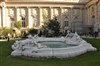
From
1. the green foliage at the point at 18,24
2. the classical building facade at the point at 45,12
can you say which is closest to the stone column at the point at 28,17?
the classical building facade at the point at 45,12

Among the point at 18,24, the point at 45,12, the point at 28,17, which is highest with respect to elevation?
the point at 45,12

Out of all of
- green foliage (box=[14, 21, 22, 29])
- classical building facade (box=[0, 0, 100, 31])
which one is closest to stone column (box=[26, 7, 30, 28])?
classical building facade (box=[0, 0, 100, 31])

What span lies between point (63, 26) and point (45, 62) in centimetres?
6939

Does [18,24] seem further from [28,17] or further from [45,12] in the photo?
[45,12]

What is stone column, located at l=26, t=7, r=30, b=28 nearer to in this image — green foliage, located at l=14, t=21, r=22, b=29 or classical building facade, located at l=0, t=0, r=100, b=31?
classical building facade, located at l=0, t=0, r=100, b=31

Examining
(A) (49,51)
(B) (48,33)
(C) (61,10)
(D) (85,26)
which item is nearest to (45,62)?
(A) (49,51)

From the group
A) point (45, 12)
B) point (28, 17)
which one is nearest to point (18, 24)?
point (28, 17)

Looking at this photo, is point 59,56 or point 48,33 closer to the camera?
point 59,56

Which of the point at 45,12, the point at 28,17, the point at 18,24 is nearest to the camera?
the point at 18,24

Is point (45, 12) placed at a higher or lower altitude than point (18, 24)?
higher

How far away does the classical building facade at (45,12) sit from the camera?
284ft

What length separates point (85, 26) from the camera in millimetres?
83250

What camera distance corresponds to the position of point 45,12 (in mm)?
88250

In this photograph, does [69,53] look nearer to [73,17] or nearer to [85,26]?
[85,26]
